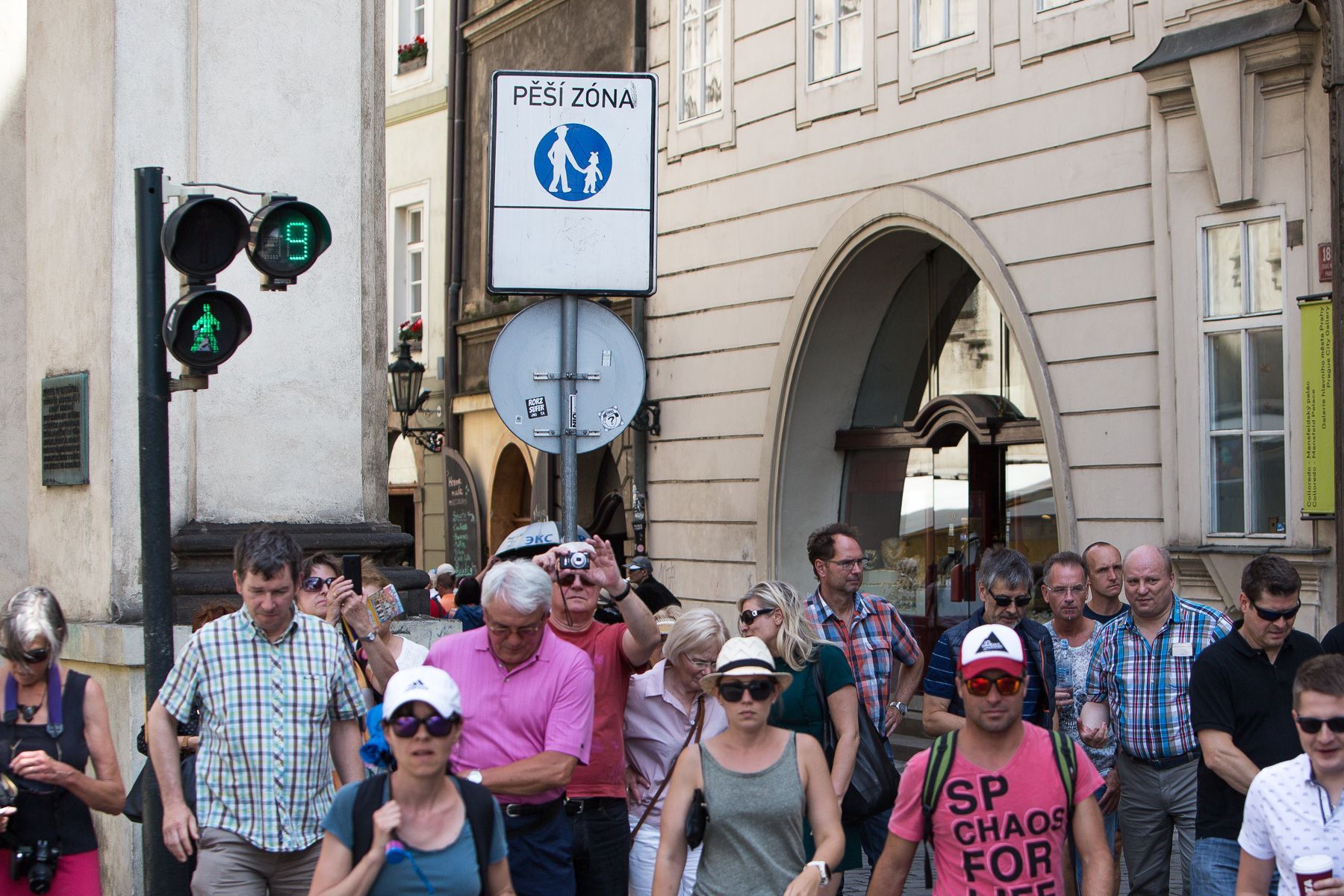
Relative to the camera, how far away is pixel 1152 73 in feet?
43.4

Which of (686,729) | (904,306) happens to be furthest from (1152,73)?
(686,729)

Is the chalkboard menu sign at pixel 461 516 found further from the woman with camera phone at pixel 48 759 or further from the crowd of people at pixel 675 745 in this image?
the woman with camera phone at pixel 48 759

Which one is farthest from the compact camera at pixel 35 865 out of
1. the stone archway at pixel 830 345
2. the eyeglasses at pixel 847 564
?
the stone archway at pixel 830 345

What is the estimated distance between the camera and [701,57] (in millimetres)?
19453

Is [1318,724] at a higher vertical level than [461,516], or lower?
higher

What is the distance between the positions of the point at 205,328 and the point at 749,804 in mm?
3175

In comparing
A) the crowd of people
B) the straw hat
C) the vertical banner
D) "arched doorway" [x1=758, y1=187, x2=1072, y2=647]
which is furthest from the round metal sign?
"arched doorway" [x1=758, y1=187, x2=1072, y2=647]

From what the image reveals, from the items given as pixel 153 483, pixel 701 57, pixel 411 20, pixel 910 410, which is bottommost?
pixel 153 483

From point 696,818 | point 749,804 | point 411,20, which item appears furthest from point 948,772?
point 411,20

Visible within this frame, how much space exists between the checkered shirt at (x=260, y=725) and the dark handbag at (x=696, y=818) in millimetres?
1330

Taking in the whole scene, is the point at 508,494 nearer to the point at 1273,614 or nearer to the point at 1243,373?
the point at 1243,373

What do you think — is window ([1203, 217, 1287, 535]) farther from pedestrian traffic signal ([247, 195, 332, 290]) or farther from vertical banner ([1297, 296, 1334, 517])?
pedestrian traffic signal ([247, 195, 332, 290])

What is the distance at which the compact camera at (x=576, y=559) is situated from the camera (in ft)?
22.2

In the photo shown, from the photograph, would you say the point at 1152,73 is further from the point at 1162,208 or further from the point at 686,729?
the point at 686,729
